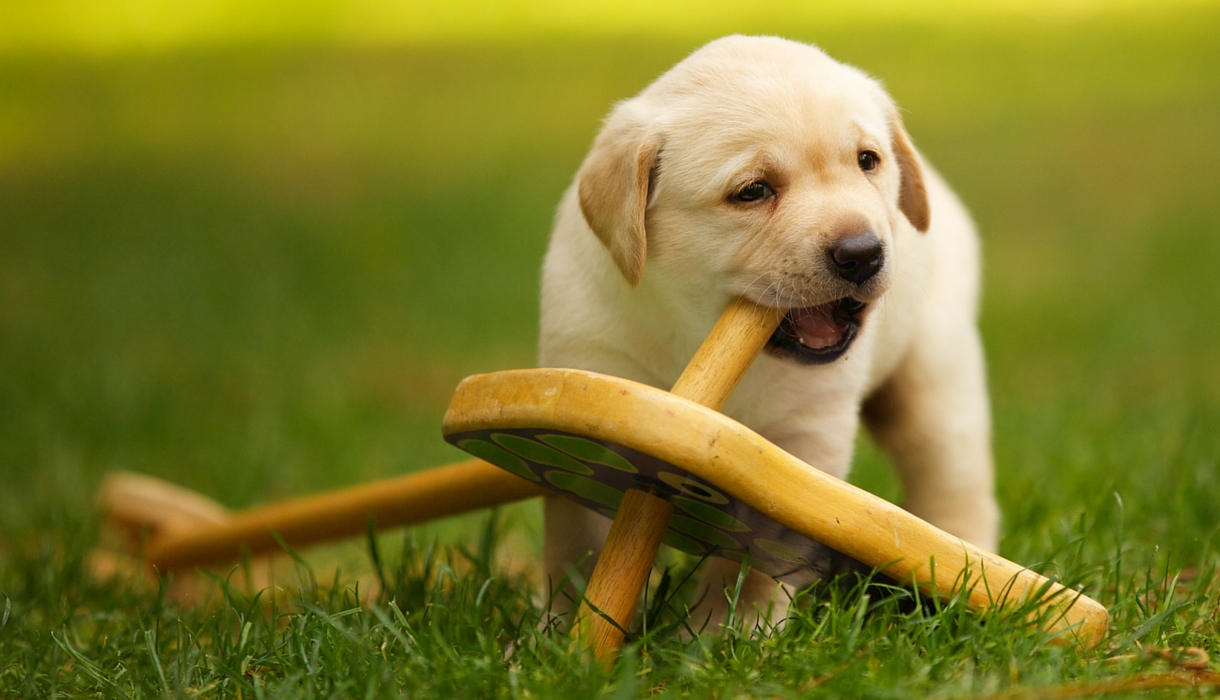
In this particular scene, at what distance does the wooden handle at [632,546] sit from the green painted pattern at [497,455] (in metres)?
0.24

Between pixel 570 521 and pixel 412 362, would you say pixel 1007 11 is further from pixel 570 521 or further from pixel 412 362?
pixel 570 521

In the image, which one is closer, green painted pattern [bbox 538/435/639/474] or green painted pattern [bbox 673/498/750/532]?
green painted pattern [bbox 538/435/639/474]

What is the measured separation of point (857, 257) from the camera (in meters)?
2.35

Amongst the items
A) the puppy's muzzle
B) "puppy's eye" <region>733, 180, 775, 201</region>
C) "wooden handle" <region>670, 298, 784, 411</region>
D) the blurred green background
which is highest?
"puppy's eye" <region>733, 180, 775, 201</region>

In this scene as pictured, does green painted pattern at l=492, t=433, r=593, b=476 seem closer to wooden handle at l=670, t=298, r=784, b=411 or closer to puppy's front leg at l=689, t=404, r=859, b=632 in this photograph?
wooden handle at l=670, t=298, r=784, b=411

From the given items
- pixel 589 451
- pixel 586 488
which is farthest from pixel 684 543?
pixel 589 451

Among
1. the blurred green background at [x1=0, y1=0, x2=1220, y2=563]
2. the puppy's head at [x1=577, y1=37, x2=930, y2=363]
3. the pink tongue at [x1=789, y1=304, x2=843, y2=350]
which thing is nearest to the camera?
the puppy's head at [x1=577, y1=37, x2=930, y2=363]

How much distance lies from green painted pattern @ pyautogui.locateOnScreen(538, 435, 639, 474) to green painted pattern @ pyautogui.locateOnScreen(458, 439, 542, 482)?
0.21 m

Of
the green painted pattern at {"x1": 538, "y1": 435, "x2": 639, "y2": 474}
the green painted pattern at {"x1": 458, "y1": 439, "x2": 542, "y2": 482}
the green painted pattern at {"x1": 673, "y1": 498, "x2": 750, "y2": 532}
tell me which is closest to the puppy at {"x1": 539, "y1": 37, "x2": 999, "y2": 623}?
the green painted pattern at {"x1": 673, "y1": 498, "x2": 750, "y2": 532}

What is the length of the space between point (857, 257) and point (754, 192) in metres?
0.28

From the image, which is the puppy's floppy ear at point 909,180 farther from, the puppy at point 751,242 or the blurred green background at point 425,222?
the blurred green background at point 425,222

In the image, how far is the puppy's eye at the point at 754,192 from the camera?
2481 mm

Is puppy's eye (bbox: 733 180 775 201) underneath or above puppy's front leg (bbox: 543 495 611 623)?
above

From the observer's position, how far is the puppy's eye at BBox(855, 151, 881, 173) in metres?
2.60
